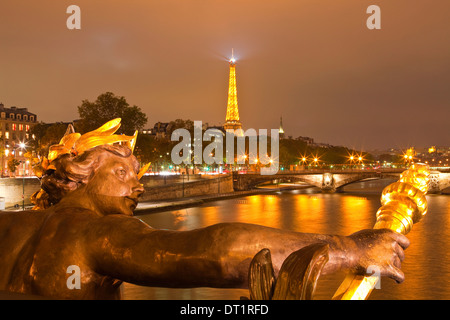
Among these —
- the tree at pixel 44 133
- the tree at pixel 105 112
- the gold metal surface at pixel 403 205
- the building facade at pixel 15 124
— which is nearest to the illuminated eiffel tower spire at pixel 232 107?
the building facade at pixel 15 124

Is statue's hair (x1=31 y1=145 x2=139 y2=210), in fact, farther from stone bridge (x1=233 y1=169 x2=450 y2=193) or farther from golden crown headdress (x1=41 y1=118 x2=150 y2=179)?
stone bridge (x1=233 y1=169 x2=450 y2=193)

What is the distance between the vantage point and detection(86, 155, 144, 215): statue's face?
5.50ft

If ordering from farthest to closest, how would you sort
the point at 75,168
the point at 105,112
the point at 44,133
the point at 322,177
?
the point at 322,177 < the point at 44,133 < the point at 105,112 < the point at 75,168

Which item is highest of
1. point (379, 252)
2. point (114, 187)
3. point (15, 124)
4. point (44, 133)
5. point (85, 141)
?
point (15, 124)

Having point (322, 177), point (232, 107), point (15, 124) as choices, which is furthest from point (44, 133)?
point (232, 107)

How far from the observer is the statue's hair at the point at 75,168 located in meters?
1.68

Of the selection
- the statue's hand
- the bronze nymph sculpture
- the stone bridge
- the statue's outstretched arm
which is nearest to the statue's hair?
the bronze nymph sculpture

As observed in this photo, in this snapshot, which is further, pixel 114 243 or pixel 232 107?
pixel 232 107

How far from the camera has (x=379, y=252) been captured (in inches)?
51.8

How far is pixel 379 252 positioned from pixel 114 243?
787 millimetres

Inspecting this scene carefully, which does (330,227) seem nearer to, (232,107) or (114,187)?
(114,187)

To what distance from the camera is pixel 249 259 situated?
3.68 feet

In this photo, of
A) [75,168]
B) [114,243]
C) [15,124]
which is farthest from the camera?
[15,124]

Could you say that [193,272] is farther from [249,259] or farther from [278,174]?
[278,174]
